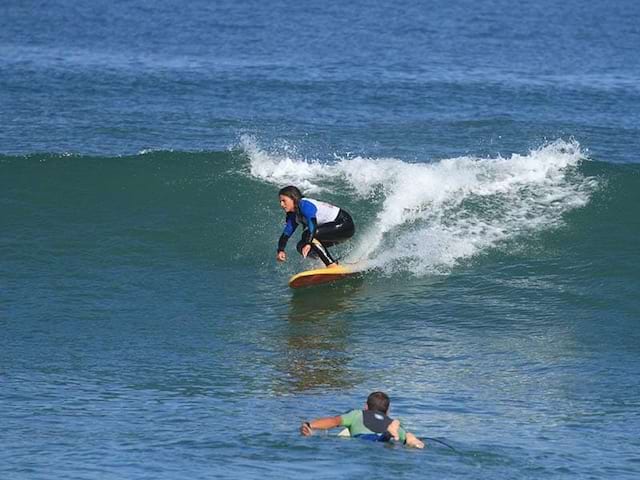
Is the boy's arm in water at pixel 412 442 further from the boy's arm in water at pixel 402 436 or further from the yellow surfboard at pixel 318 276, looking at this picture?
the yellow surfboard at pixel 318 276

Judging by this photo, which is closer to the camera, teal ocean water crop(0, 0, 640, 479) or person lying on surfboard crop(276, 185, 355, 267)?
teal ocean water crop(0, 0, 640, 479)

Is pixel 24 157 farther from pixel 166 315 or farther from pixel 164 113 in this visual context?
pixel 166 315

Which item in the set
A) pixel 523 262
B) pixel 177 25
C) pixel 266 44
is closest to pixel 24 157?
pixel 523 262

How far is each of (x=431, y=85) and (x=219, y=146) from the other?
320 inches

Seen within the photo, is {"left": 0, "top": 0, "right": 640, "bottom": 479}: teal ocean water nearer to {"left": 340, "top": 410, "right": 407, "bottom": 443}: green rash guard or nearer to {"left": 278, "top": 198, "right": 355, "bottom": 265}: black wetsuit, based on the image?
{"left": 340, "top": 410, "right": 407, "bottom": 443}: green rash guard

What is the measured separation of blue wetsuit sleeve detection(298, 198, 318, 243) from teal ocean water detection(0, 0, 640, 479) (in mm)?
1072

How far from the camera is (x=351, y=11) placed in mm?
46531

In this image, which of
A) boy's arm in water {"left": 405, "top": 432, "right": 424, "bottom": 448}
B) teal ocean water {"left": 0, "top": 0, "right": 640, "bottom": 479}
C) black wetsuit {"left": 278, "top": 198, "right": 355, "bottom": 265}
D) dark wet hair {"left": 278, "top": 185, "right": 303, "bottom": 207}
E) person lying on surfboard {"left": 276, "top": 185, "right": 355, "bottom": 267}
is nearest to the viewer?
boy's arm in water {"left": 405, "top": 432, "right": 424, "bottom": 448}

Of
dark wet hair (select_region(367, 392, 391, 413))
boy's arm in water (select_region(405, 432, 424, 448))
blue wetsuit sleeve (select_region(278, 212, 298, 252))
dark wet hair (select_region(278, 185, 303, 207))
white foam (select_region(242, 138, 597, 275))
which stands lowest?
boy's arm in water (select_region(405, 432, 424, 448))

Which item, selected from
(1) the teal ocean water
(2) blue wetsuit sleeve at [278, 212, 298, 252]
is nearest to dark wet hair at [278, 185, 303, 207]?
(2) blue wetsuit sleeve at [278, 212, 298, 252]

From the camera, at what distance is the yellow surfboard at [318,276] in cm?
1670

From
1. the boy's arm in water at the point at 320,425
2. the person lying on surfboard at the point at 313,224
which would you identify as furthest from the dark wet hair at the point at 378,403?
the person lying on surfboard at the point at 313,224

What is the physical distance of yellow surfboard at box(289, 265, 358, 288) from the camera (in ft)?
54.8

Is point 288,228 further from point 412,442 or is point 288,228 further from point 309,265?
point 412,442
